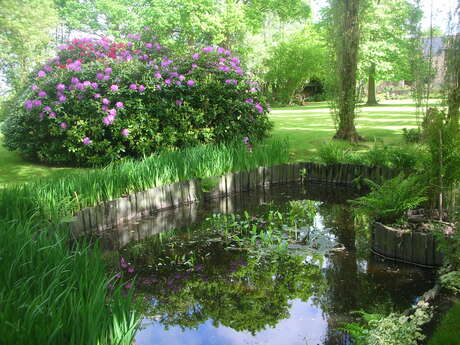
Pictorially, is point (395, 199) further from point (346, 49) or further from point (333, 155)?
point (346, 49)

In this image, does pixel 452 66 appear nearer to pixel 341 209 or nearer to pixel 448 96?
pixel 448 96

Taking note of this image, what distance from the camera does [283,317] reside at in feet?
11.0

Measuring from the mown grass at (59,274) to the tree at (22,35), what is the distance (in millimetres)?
18998

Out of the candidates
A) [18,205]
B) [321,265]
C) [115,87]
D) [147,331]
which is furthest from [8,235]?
[115,87]

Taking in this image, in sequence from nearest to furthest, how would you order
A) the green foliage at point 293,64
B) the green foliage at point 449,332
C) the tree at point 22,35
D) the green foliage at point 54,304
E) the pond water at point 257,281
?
1. the green foliage at point 54,304
2. the green foliage at point 449,332
3. the pond water at point 257,281
4. the tree at point 22,35
5. the green foliage at point 293,64

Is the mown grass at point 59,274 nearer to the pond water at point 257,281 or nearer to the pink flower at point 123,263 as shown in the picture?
the pond water at point 257,281

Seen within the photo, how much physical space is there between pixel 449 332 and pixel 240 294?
1723 mm

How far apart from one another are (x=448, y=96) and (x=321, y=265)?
5.08m

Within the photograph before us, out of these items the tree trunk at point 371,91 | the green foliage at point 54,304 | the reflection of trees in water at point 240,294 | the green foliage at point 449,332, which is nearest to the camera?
the green foliage at point 54,304

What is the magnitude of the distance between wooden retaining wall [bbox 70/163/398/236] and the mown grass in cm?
16

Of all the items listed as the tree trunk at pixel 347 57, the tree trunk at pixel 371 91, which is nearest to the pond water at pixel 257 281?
the tree trunk at pixel 347 57

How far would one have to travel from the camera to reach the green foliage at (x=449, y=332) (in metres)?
2.28

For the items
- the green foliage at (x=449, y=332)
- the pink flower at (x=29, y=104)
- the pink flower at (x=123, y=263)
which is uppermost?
the pink flower at (x=29, y=104)

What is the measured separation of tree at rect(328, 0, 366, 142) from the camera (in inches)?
363
